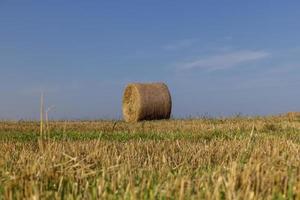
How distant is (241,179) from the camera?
3.81 metres

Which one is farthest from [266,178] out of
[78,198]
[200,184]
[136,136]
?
[136,136]

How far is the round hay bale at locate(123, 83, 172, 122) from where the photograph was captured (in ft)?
68.1

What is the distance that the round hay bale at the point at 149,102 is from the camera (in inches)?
817

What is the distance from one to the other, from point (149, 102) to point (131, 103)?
96cm

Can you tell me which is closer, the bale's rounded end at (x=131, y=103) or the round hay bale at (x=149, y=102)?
the round hay bale at (x=149, y=102)

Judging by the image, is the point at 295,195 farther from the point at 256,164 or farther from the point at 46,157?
the point at 46,157

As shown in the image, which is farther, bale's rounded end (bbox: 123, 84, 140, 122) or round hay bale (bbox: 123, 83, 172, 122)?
bale's rounded end (bbox: 123, 84, 140, 122)

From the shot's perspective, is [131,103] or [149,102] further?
[131,103]

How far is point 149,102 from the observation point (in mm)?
20812

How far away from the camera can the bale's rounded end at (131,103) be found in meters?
21.0

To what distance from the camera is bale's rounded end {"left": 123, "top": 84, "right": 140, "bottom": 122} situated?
2100cm

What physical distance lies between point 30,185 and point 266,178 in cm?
155

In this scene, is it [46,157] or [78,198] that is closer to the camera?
[78,198]

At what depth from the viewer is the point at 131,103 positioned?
2150 centimetres
